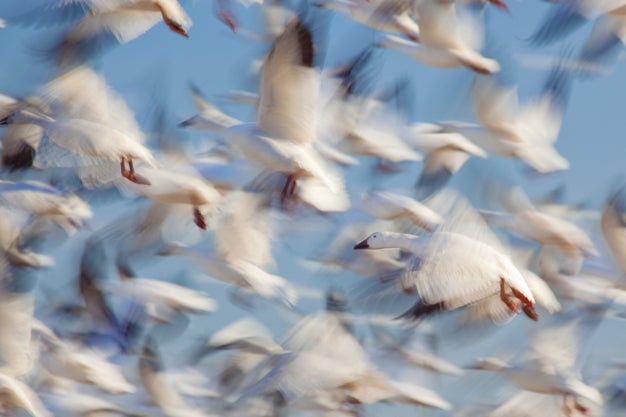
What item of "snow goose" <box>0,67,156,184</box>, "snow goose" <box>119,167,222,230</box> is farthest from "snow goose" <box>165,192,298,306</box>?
"snow goose" <box>0,67,156,184</box>

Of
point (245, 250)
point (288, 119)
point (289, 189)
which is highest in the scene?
point (288, 119)

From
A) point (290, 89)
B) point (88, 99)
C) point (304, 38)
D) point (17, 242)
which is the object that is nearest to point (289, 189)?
point (290, 89)

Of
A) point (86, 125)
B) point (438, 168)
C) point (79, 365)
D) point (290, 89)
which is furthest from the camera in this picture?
point (438, 168)

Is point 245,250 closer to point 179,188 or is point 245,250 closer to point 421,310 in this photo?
point 179,188

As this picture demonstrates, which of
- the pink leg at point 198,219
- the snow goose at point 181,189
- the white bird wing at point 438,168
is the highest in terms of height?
the snow goose at point 181,189

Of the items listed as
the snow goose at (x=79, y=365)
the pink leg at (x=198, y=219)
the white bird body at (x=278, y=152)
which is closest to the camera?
the white bird body at (x=278, y=152)

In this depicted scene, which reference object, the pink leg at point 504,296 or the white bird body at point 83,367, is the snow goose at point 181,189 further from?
the pink leg at point 504,296

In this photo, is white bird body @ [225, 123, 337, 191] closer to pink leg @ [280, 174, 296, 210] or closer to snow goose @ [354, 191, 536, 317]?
pink leg @ [280, 174, 296, 210]

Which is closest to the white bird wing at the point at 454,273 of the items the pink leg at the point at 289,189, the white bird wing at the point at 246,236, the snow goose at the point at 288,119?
the snow goose at the point at 288,119
